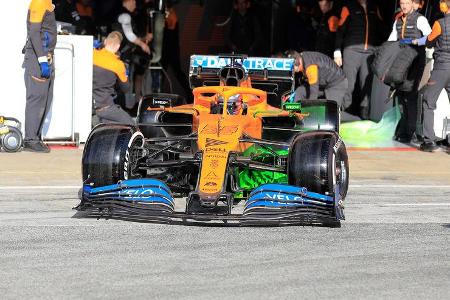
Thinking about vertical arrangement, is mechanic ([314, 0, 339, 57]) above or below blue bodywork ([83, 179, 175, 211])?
above

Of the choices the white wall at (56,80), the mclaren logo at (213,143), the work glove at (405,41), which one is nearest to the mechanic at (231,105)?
the mclaren logo at (213,143)

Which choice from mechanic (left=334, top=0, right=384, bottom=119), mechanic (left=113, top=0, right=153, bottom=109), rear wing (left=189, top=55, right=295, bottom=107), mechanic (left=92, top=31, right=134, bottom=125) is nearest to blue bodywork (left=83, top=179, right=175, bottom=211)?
rear wing (left=189, top=55, right=295, bottom=107)

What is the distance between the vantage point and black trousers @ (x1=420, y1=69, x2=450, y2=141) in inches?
593

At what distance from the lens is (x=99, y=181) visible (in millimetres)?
10172

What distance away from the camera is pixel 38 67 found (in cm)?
1402

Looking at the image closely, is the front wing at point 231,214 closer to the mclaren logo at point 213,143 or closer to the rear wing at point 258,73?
the mclaren logo at point 213,143

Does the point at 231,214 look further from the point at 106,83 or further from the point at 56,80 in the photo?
the point at 106,83

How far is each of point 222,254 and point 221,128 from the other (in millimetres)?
2028

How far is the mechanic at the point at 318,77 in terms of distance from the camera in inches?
599

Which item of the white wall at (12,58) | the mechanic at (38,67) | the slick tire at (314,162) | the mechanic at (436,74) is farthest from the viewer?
the mechanic at (436,74)

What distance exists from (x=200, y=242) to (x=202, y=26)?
12308 millimetres

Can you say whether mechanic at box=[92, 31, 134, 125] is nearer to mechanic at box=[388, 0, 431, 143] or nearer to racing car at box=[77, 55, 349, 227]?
racing car at box=[77, 55, 349, 227]

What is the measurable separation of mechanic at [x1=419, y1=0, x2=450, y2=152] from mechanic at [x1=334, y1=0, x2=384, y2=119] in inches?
94.9

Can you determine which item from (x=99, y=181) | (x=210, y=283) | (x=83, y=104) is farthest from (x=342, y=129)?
(x=210, y=283)
